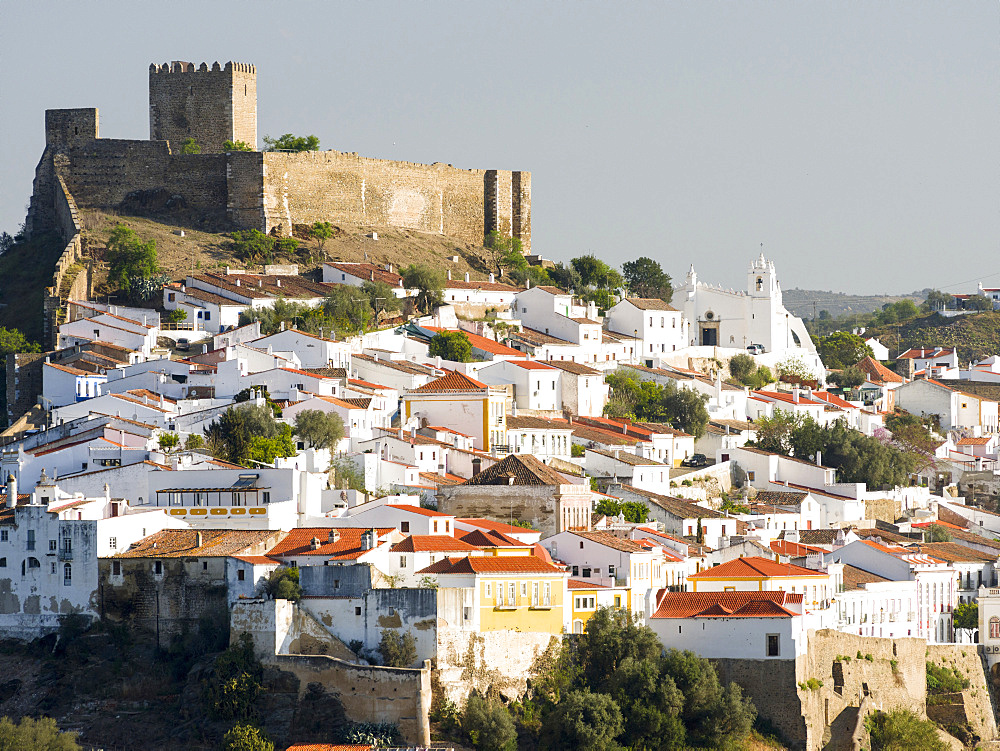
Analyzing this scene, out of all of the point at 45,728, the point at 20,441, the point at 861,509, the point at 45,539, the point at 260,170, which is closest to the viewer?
the point at 45,728

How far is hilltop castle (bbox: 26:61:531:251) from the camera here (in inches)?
2864

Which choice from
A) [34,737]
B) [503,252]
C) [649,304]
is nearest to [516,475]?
[34,737]

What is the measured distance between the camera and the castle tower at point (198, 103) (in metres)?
→ 75.8

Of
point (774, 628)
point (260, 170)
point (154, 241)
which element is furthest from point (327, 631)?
point (260, 170)

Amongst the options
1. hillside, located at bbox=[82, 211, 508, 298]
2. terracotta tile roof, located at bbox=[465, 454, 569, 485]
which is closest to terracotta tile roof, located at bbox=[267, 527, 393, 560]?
terracotta tile roof, located at bbox=[465, 454, 569, 485]

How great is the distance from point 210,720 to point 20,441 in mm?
14702

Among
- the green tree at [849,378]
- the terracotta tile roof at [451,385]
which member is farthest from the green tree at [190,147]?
the green tree at [849,378]

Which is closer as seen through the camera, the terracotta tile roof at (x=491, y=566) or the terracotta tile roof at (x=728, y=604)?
the terracotta tile roof at (x=491, y=566)

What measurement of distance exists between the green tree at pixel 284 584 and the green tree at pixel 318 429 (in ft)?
33.8

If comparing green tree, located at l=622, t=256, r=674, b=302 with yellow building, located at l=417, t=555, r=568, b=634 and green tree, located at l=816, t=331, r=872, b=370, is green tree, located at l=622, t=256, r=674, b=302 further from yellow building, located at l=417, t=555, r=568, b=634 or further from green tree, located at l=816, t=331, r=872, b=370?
yellow building, located at l=417, t=555, r=568, b=634

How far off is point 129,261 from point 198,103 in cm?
1197

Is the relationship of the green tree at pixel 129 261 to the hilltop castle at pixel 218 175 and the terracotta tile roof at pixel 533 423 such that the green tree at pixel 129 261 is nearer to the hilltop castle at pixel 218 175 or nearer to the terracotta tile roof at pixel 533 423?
the hilltop castle at pixel 218 175

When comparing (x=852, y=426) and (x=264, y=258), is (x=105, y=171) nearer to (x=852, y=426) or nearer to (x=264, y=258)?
(x=264, y=258)

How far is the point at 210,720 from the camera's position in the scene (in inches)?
1516
